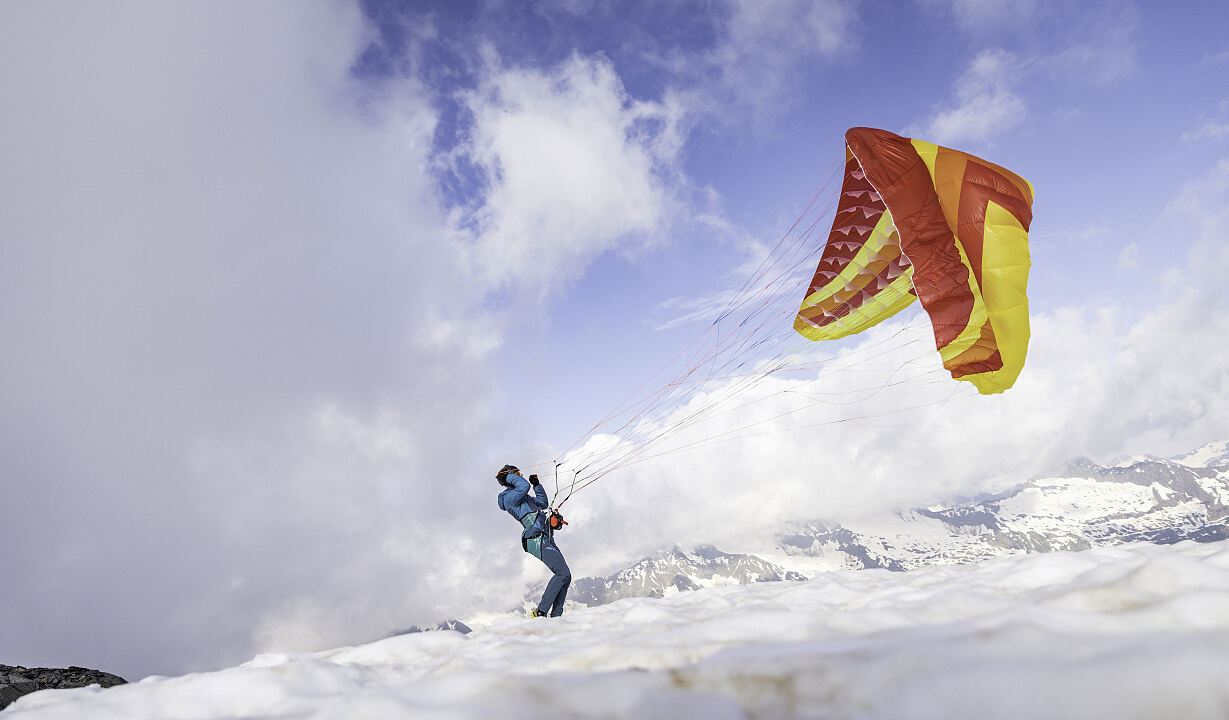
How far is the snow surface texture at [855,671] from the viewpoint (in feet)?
6.66

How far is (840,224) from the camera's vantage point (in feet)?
42.8

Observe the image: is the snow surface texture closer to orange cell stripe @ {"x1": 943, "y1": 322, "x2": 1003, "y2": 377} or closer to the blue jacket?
the blue jacket

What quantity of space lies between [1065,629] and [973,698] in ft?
3.11

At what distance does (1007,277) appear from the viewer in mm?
9727

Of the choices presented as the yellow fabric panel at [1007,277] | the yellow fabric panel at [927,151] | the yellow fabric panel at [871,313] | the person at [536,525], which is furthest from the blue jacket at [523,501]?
the yellow fabric panel at [927,151]

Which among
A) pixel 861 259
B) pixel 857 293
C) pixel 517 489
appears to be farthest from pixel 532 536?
pixel 861 259

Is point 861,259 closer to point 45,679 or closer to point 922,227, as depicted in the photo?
point 922,227

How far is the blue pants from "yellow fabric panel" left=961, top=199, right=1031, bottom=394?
29.9ft

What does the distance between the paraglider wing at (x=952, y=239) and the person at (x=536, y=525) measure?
8820mm

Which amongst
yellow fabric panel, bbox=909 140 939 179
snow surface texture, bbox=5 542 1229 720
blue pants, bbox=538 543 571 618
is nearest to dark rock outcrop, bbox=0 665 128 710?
snow surface texture, bbox=5 542 1229 720

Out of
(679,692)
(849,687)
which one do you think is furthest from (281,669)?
(849,687)

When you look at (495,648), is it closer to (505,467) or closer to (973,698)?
(973,698)

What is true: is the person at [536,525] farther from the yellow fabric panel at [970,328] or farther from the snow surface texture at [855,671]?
the yellow fabric panel at [970,328]

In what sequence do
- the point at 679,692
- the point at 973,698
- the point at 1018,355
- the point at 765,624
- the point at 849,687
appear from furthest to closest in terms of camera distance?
1. the point at 1018,355
2. the point at 765,624
3. the point at 679,692
4. the point at 849,687
5. the point at 973,698
